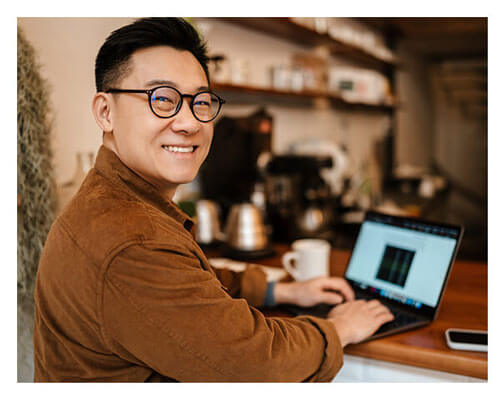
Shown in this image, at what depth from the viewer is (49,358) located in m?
0.75

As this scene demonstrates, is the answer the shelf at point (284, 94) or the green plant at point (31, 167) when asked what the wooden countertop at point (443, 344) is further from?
the shelf at point (284, 94)

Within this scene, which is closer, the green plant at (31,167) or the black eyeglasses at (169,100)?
the black eyeglasses at (169,100)

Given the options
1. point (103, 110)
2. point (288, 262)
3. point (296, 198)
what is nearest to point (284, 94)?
point (296, 198)

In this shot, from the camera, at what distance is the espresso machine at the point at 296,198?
1.94 metres

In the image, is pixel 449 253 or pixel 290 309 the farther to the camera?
pixel 290 309

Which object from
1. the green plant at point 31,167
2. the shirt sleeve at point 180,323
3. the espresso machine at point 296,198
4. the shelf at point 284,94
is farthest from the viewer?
the shelf at point 284,94

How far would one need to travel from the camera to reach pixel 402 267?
3.64ft

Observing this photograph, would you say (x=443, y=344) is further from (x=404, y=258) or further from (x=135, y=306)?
(x=135, y=306)

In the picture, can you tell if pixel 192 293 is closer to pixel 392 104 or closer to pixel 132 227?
pixel 132 227

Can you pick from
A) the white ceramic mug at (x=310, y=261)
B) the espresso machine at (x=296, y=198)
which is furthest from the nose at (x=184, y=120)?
the espresso machine at (x=296, y=198)

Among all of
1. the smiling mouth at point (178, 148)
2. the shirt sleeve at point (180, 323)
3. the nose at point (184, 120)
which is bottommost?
the shirt sleeve at point (180, 323)

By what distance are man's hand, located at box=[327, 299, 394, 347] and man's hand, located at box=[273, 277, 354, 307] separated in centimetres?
10
